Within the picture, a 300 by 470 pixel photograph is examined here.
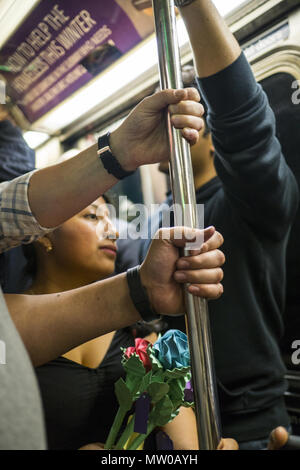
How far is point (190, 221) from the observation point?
0.64 meters

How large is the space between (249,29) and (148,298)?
2.39 feet

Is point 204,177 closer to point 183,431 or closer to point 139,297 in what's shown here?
point 139,297

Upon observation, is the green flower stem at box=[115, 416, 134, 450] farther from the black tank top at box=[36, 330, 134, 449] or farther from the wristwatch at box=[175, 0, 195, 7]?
the wristwatch at box=[175, 0, 195, 7]

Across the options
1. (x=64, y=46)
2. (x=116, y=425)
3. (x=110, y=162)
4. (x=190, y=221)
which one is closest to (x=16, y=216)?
(x=110, y=162)

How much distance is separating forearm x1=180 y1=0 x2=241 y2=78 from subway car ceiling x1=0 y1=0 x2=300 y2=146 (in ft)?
0.41

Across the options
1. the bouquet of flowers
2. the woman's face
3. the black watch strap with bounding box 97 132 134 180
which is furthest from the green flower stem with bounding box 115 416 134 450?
the black watch strap with bounding box 97 132 134 180

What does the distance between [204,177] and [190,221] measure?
1.66ft

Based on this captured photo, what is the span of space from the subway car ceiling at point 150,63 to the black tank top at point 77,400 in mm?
781

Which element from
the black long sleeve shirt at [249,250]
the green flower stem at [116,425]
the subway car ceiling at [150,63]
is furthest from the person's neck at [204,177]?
the green flower stem at [116,425]

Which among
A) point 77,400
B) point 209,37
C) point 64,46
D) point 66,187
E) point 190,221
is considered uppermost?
point 64,46

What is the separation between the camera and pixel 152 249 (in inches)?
26.4

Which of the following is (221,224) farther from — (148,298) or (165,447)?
(165,447)

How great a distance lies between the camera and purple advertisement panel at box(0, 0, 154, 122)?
1.09m
